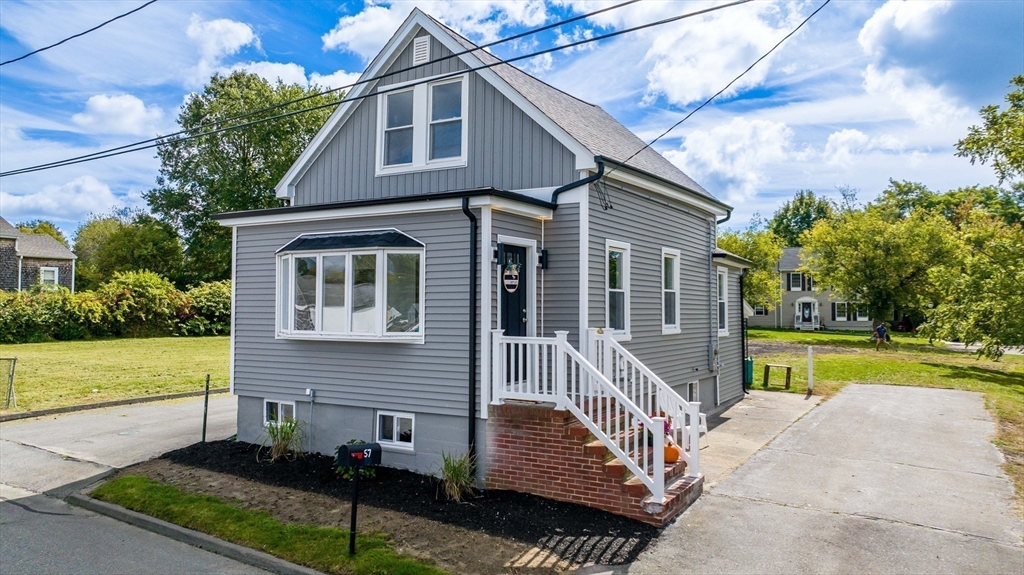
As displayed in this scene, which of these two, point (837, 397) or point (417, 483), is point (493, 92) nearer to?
point (417, 483)

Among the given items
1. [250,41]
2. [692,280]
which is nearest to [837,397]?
[692,280]

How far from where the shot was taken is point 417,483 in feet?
26.2

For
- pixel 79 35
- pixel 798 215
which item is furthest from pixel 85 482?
pixel 798 215

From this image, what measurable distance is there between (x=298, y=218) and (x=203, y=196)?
37.4 m

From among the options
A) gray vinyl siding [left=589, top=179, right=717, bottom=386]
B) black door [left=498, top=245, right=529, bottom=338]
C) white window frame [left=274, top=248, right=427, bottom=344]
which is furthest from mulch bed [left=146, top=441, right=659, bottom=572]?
gray vinyl siding [left=589, top=179, right=717, bottom=386]

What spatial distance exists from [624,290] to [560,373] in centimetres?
306

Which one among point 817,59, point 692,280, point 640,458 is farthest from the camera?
point 692,280

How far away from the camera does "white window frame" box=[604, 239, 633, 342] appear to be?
30.7 ft

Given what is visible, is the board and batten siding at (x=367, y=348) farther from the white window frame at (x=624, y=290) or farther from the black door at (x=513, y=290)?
the white window frame at (x=624, y=290)

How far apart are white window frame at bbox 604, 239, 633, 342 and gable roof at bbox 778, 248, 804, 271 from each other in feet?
153

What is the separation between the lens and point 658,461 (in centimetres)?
671

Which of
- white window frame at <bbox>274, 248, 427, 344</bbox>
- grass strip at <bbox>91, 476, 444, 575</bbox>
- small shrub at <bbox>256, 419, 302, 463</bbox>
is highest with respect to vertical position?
white window frame at <bbox>274, 248, 427, 344</bbox>

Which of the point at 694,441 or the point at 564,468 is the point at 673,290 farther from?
the point at 564,468

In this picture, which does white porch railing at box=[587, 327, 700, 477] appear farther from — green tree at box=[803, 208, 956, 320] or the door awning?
green tree at box=[803, 208, 956, 320]
